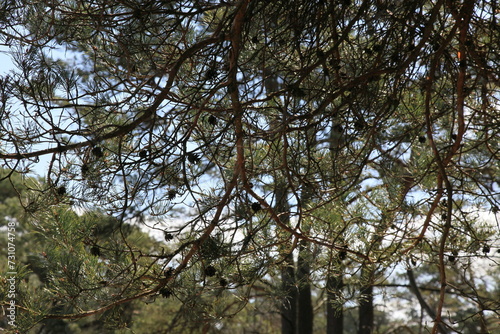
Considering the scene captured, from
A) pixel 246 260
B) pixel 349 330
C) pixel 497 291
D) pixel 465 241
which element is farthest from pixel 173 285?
pixel 349 330

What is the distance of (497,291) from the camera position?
702 centimetres

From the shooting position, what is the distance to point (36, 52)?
170 cm

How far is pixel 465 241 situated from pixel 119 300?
1.66 meters

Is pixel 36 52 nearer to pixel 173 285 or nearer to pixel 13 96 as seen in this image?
pixel 13 96

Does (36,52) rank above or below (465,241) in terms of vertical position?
above

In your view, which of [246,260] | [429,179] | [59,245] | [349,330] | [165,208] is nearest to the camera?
[165,208]

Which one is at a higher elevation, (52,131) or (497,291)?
(497,291)

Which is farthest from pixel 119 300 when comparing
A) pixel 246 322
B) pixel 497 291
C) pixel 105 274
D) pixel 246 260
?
pixel 497 291

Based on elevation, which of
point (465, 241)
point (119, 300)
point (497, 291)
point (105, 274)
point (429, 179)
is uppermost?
point (497, 291)

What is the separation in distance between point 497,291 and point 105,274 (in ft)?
21.1

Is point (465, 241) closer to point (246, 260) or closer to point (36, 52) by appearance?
point (246, 260)

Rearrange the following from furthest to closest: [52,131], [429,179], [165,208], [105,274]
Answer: [429,179]
[105,274]
[165,208]
[52,131]

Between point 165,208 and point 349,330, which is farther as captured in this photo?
point 349,330

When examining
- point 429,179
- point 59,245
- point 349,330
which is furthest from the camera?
point 349,330
